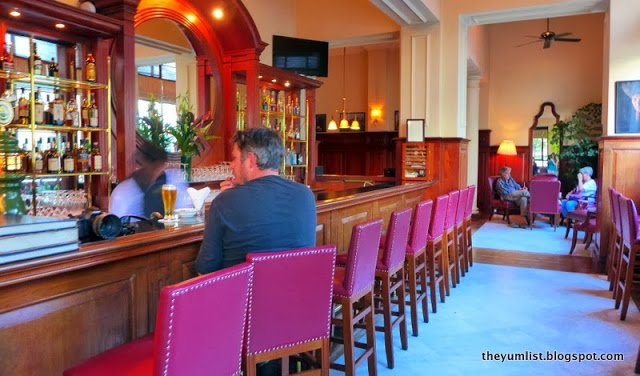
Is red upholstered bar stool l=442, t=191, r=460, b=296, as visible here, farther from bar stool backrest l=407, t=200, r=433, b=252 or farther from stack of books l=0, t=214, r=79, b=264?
stack of books l=0, t=214, r=79, b=264

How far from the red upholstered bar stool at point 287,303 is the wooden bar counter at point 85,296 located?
50 centimetres

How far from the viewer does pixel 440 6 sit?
24.4 ft

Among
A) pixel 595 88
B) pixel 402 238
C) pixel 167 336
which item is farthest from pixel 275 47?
pixel 595 88

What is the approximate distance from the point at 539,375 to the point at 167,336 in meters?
2.58

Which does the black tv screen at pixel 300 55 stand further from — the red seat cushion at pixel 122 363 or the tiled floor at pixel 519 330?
the red seat cushion at pixel 122 363

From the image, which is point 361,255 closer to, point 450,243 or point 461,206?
point 450,243

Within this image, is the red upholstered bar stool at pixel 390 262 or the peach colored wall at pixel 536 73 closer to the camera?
the red upholstered bar stool at pixel 390 262

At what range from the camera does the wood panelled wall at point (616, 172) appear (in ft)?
19.2

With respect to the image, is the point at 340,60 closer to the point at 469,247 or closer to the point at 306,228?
the point at 469,247

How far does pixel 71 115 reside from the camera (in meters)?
3.80

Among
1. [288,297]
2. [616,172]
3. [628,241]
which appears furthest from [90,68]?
[616,172]

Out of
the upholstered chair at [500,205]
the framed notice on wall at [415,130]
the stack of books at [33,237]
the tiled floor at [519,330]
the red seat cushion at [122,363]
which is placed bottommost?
the tiled floor at [519,330]

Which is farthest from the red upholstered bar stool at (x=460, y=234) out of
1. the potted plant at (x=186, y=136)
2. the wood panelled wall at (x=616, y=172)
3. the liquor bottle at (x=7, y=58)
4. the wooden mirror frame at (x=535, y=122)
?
the wooden mirror frame at (x=535, y=122)

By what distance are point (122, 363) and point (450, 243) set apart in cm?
395
